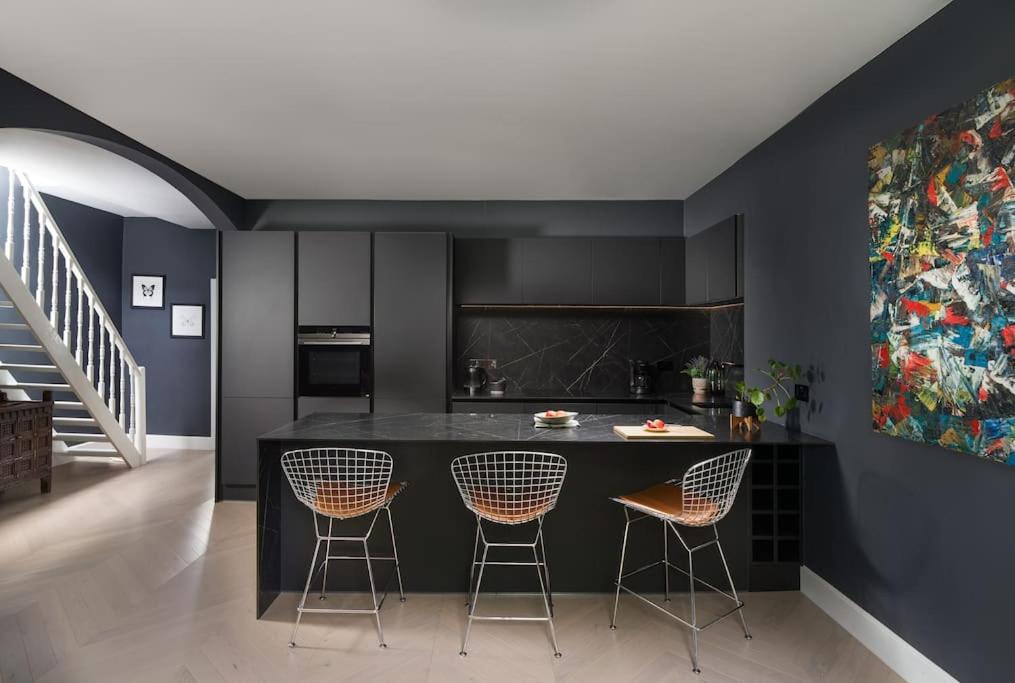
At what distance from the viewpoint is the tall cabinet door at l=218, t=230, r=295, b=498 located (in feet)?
15.8

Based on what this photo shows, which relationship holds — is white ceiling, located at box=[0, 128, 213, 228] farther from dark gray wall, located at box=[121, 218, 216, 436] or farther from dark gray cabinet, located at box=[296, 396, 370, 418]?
dark gray cabinet, located at box=[296, 396, 370, 418]

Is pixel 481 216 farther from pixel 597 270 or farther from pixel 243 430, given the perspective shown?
pixel 243 430

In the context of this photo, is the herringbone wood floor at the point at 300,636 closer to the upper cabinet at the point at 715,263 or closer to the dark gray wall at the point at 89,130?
the upper cabinet at the point at 715,263

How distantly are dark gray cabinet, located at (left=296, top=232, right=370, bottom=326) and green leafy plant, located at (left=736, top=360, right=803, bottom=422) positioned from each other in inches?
119

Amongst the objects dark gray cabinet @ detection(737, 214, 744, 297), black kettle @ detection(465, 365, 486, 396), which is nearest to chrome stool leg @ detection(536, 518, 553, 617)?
dark gray cabinet @ detection(737, 214, 744, 297)

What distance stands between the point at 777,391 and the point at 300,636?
2861 mm

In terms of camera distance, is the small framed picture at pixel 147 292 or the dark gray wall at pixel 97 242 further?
the small framed picture at pixel 147 292

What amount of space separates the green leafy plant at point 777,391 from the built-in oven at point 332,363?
2.94 metres

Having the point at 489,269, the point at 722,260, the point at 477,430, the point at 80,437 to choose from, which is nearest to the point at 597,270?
the point at 489,269

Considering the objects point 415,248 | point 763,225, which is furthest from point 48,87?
point 763,225

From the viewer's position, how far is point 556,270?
5.10 m

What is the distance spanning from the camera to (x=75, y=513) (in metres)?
4.45

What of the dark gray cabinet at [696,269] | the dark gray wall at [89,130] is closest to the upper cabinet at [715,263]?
the dark gray cabinet at [696,269]

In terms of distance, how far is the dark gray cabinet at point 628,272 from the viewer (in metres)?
5.09
